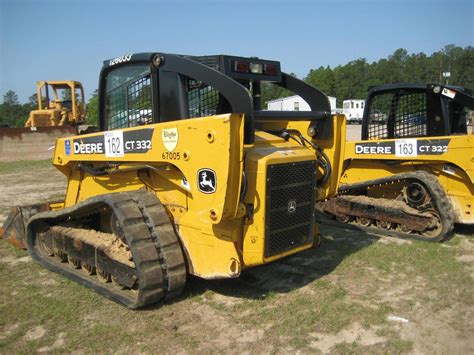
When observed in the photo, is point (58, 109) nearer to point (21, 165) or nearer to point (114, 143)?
point (21, 165)

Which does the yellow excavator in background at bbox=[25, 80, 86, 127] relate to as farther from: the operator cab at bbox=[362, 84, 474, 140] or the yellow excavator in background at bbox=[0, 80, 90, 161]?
the operator cab at bbox=[362, 84, 474, 140]

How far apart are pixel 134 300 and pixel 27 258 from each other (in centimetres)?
237

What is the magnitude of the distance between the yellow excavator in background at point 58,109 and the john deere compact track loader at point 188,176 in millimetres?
17077

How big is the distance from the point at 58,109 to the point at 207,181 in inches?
766

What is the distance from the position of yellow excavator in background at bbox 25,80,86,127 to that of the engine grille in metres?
18.6

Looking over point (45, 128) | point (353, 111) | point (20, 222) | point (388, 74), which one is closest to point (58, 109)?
point (45, 128)

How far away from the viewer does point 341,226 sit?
739 cm

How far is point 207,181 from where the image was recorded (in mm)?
3936

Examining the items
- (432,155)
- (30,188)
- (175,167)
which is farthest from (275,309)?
(30,188)

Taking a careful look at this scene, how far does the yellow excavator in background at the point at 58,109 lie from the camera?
21.0 meters

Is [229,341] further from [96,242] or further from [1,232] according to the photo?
[1,232]

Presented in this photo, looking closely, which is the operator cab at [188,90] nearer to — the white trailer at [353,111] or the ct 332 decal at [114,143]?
the ct 332 decal at [114,143]

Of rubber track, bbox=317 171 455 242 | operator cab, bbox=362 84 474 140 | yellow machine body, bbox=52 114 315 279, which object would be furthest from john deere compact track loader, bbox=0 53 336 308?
operator cab, bbox=362 84 474 140

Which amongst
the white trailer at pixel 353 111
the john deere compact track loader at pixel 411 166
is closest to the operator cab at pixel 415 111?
the john deere compact track loader at pixel 411 166
